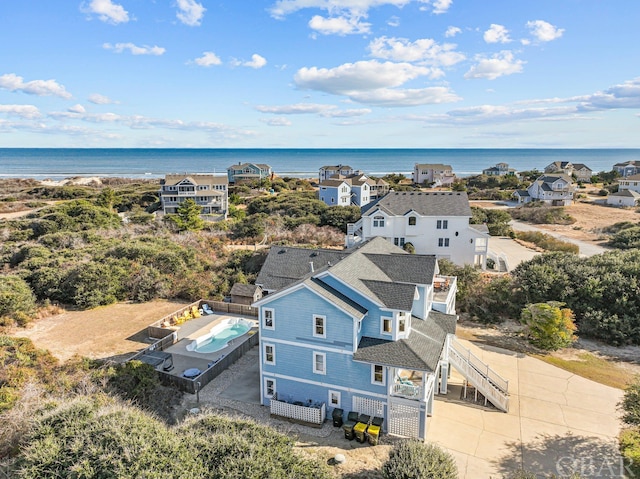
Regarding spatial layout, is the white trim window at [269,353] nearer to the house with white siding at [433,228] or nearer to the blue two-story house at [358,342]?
the blue two-story house at [358,342]

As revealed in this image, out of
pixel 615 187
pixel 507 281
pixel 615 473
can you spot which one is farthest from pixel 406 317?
pixel 615 187

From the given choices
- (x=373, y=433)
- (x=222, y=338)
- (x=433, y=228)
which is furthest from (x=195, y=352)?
(x=433, y=228)

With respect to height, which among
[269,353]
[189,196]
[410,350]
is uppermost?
[189,196]

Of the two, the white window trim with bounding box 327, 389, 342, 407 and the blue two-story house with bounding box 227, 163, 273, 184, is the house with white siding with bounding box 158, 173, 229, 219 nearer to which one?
the blue two-story house with bounding box 227, 163, 273, 184

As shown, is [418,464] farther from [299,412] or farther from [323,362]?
[299,412]

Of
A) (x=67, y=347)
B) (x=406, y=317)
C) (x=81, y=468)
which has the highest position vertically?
(x=406, y=317)

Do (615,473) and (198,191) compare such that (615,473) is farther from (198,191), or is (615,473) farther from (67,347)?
(198,191)

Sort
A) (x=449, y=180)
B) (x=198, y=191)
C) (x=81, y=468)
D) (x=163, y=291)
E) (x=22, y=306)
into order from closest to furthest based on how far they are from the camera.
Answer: (x=81, y=468), (x=22, y=306), (x=163, y=291), (x=198, y=191), (x=449, y=180)

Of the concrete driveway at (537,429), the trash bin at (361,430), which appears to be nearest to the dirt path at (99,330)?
the trash bin at (361,430)
